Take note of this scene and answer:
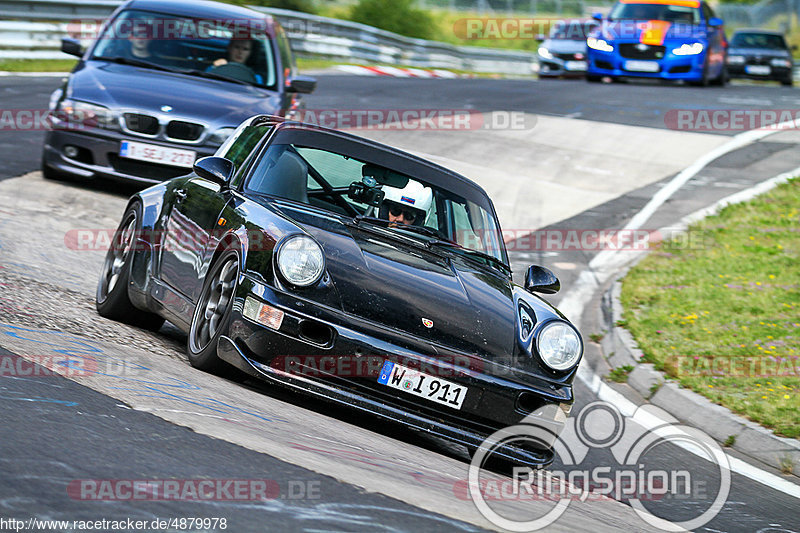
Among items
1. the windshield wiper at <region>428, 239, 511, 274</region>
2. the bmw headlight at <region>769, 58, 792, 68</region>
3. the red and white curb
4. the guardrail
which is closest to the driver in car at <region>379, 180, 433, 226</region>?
the windshield wiper at <region>428, 239, 511, 274</region>

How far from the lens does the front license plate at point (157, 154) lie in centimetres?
1018

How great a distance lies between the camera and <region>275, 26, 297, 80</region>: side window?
38.3 feet

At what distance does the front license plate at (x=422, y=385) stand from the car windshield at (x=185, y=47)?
6592 mm

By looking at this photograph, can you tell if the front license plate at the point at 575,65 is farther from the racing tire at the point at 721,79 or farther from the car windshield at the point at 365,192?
the car windshield at the point at 365,192

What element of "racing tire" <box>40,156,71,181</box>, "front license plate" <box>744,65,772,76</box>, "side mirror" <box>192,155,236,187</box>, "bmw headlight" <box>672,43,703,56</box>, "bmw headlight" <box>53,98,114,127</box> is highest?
"side mirror" <box>192,155,236,187</box>

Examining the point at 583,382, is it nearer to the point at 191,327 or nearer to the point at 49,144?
the point at 191,327

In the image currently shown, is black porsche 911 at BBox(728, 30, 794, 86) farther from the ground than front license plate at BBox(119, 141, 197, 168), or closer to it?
A: closer to it

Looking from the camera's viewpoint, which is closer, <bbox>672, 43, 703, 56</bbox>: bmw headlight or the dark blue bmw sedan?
the dark blue bmw sedan

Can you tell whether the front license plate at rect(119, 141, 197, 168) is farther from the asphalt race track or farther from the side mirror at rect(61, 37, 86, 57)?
the side mirror at rect(61, 37, 86, 57)

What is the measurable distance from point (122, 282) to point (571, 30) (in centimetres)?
2344

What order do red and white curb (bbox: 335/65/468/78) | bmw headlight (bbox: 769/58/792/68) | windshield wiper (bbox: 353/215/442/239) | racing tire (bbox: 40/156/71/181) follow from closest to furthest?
windshield wiper (bbox: 353/215/442/239) < racing tire (bbox: 40/156/71/181) < red and white curb (bbox: 335/65/468/78) < bmw headlight (bbox: 769/58/792/68)

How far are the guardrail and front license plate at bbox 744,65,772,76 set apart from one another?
22.6 feet

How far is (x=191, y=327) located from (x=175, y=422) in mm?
1480

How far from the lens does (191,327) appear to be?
5.81 metres
